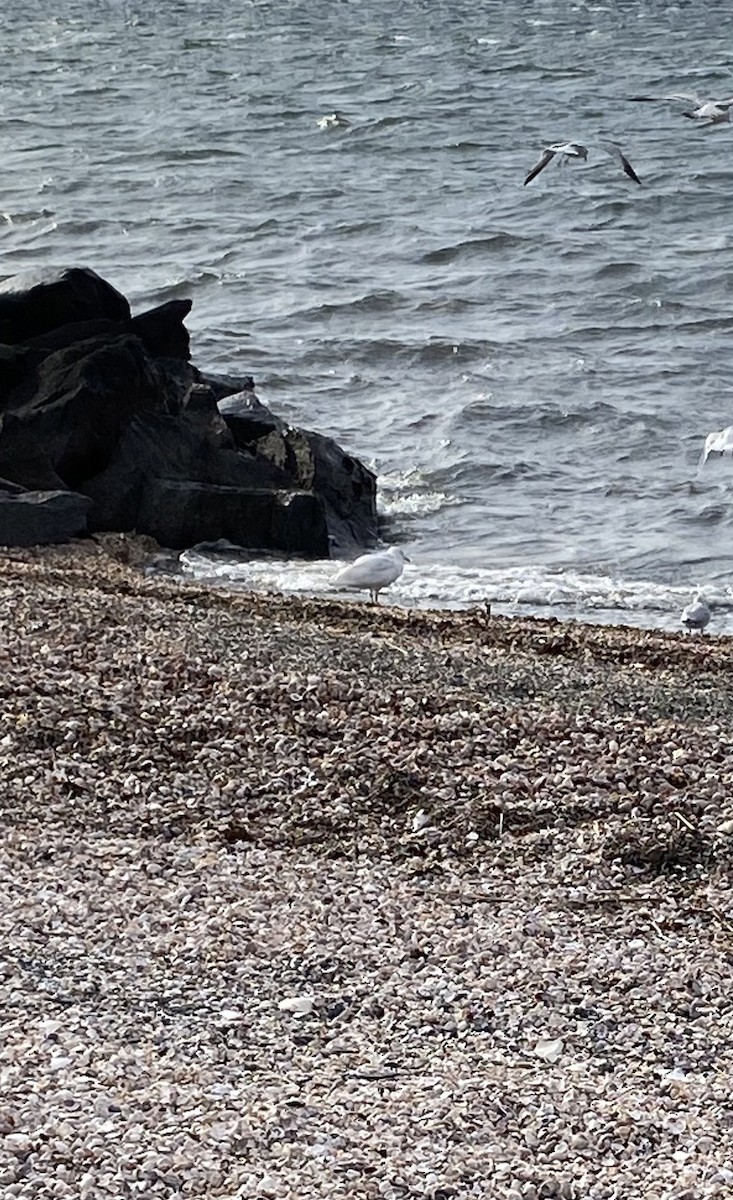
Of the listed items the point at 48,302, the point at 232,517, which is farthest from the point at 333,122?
the point at 232,517

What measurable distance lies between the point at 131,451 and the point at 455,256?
9.71 metres

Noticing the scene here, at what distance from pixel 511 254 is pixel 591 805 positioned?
15411mm

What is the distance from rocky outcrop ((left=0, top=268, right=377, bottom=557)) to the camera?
11.4m

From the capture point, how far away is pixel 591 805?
5684mm

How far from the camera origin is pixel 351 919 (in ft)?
16.5

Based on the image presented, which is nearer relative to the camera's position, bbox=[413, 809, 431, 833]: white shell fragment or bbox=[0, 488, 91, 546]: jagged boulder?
bbox=[413, 809, 431, 833]: white shell fragment

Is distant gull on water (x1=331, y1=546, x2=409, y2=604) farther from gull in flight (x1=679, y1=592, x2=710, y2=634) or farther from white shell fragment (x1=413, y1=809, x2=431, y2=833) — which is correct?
white shell fragment (x1=413, y1=809, x2=431, y2=833)

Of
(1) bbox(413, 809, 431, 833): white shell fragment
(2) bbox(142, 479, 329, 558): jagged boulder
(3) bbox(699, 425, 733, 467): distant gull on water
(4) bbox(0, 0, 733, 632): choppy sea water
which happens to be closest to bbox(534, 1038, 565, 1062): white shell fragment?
(1) bbox(413, 809, 431, 833): white shell fragment

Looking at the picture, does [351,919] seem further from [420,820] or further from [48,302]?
[48,302]

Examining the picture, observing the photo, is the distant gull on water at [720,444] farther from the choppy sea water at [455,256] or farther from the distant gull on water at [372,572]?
the distant gull on water at [372,572]

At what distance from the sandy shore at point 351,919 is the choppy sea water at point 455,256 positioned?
159 inches

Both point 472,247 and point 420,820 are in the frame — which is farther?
point 472,247

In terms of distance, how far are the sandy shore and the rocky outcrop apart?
3.74 meters

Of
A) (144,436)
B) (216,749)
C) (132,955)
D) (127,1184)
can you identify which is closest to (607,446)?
(144,436)
